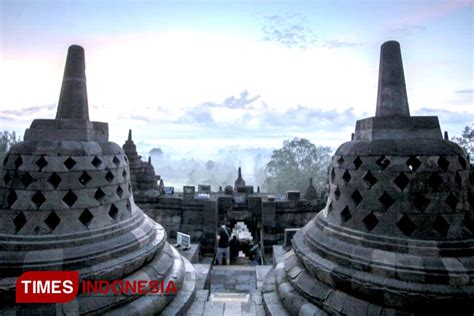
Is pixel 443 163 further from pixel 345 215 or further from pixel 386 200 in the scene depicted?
pixel 345 215

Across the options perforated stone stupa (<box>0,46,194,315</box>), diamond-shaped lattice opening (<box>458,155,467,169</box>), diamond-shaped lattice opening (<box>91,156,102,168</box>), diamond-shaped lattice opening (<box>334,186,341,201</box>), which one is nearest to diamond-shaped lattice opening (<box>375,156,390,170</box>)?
diamond-shaped lattice opening (<box>334,186,341,201</box>)

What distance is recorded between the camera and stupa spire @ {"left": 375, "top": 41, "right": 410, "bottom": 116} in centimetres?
462

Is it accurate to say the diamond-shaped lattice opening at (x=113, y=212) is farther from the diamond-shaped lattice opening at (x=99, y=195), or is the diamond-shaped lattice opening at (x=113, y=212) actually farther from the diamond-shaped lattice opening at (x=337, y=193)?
the diamond-shaped lattice opening at (x=337, y=193)

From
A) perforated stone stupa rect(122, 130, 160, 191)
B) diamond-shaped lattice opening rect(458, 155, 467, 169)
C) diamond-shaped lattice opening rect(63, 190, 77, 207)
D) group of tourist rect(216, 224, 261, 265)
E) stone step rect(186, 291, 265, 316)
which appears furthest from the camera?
perforated stone stupa rect(122, 130, 160, 191)

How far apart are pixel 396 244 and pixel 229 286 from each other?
4820 mm

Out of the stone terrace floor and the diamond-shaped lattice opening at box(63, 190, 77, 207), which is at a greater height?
the diamond-shaped lattice opening at box(63, 190, 77, 207)

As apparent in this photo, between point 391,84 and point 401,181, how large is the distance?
66.6 inches

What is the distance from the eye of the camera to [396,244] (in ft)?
12.8

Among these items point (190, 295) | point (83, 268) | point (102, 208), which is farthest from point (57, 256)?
point (190, 295)

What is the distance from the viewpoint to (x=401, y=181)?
410 centimetres

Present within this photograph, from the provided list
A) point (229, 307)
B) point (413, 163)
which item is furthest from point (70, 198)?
point (413, 163)

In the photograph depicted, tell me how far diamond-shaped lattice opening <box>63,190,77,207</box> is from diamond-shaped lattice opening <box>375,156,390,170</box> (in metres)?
4.74

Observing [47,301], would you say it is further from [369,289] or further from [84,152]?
[369,289]

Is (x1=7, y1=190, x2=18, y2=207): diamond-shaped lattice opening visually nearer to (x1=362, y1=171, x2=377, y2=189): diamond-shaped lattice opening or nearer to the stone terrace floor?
the stone terrace floor
